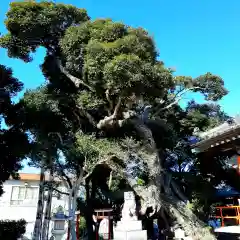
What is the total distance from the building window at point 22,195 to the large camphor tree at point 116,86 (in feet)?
33.8

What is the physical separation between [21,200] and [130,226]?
14.1 meters

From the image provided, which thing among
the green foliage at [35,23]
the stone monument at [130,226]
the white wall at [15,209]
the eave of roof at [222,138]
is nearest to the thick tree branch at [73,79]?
the green foliage at [35,23]

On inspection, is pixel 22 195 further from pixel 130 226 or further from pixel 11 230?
pixel 130 226

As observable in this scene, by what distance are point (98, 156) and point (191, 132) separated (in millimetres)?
6980

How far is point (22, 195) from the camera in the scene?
20.3 meters

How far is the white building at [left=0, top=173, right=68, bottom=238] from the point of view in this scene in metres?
19.5

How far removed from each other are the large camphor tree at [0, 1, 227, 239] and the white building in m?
10.2

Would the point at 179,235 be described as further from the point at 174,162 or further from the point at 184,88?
the point at 184,88

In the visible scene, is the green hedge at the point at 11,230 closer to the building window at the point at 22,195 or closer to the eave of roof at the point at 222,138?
the eave of roof at the point at 222,138

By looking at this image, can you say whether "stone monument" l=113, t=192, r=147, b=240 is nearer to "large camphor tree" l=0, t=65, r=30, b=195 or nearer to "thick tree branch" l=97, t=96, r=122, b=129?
"thick tree branch" l=97, t=96, r=122, b=129

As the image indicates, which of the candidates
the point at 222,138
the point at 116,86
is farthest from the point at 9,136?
the point at 222,138

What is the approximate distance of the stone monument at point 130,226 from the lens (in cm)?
891

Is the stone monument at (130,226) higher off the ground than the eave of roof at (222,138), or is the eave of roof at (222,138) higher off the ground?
the eave of roof at (222,138)

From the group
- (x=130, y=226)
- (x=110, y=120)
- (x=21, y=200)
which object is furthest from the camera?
(x=21, y=200)
